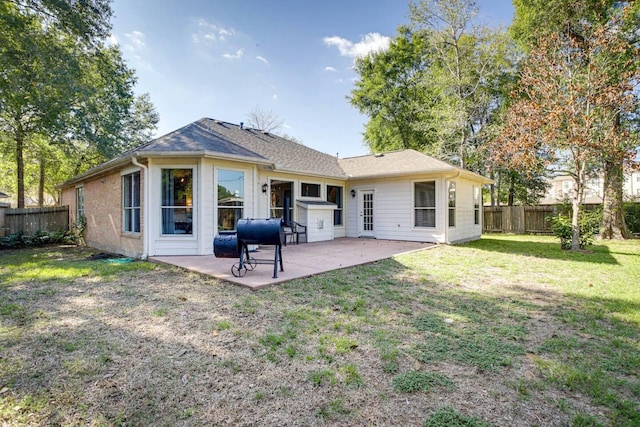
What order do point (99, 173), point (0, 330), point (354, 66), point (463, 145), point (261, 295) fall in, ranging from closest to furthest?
point (0, 330)
point (261, 295)
point (99, 173)
point (463, 145)
point (354, 66)

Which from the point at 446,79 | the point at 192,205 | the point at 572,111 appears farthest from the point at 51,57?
the point at 446,79

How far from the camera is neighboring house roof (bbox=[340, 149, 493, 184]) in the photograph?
10.2 m

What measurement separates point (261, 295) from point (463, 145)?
595 inches

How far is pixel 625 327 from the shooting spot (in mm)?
3389

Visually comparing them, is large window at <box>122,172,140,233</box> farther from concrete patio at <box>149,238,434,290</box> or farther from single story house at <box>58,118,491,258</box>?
concrete patio at <box>149,238,434,290</box>

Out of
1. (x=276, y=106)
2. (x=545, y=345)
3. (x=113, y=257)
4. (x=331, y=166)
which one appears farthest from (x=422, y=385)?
(x=276, y=106)

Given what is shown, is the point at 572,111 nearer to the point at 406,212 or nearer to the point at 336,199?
the point at 406,212

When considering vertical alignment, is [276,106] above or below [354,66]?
below

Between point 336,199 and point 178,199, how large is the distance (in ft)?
21.1

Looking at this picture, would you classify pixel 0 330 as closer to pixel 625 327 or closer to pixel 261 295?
pixel 261 295

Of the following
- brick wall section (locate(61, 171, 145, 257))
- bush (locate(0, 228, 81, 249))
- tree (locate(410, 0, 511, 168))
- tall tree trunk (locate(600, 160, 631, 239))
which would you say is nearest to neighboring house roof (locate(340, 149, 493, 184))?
tree (locate(410, 0, 511, 168))

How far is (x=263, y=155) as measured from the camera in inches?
394

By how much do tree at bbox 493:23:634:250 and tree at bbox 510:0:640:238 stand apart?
806 mm

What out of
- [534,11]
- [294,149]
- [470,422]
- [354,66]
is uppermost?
[354,66]
